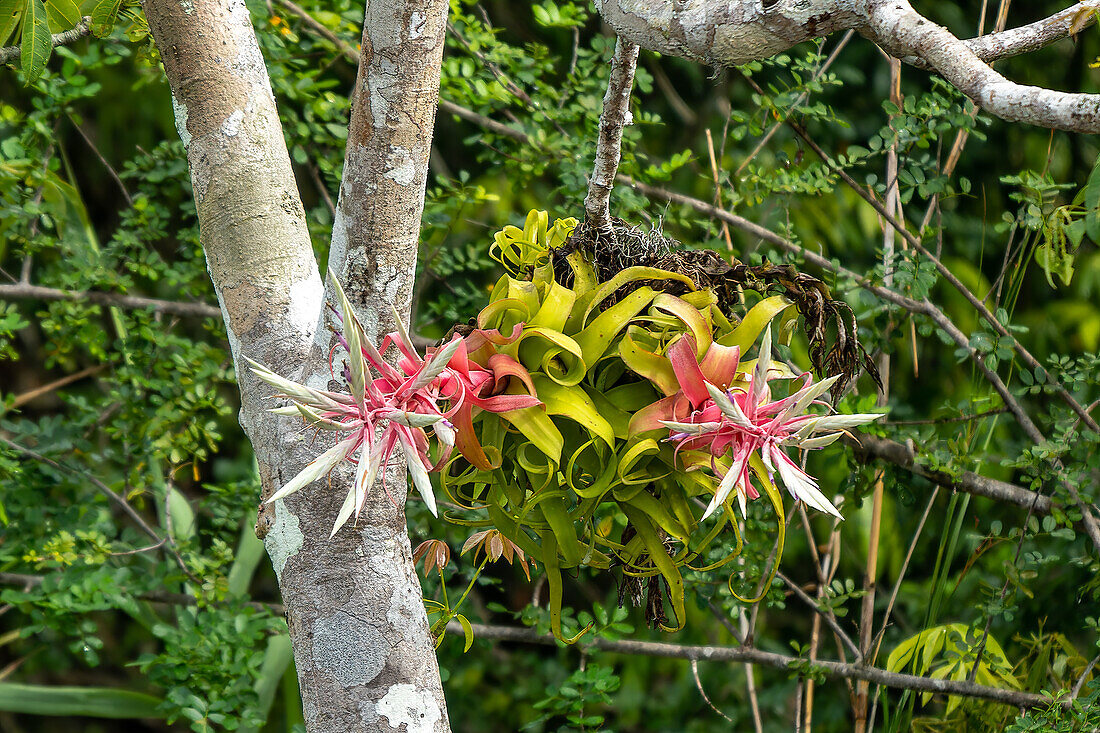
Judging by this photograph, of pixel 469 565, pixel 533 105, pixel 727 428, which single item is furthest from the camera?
pixel 469 565

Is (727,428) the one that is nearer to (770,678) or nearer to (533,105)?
(533,105)

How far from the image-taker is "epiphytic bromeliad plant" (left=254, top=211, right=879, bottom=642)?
0.55 meters

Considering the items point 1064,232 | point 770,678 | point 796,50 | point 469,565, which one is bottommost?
point 770,678

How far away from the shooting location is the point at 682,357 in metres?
0.61

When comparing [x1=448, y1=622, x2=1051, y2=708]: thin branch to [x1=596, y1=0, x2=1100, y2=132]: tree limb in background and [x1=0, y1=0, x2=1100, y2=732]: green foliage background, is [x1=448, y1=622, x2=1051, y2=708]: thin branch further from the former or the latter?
[x1=596, y1=0, x2=1100, y2=132]: tree limb in background

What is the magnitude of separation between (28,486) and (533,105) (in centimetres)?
102

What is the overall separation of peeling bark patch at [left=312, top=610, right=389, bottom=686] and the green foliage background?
500 millimetres

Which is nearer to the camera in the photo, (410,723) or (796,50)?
(410,723)

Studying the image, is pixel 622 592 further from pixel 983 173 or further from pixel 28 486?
pixel 983 173

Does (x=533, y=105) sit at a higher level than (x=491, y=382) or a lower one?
higher

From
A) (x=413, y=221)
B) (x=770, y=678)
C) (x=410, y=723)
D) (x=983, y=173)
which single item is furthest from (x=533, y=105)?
(x=770, y=678)

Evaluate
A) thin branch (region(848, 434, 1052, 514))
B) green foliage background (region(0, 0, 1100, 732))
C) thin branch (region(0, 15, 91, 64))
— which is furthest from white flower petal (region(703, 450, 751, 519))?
thin branch (region(0, 15, 91, 64))

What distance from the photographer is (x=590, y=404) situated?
0.64 metres

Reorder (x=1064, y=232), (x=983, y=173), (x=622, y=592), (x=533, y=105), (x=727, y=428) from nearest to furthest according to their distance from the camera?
(x=727, y=428) → (x=622, y=592) → (x=1064, y=232) → (x=533, y=105) → (x=983, y=173)
